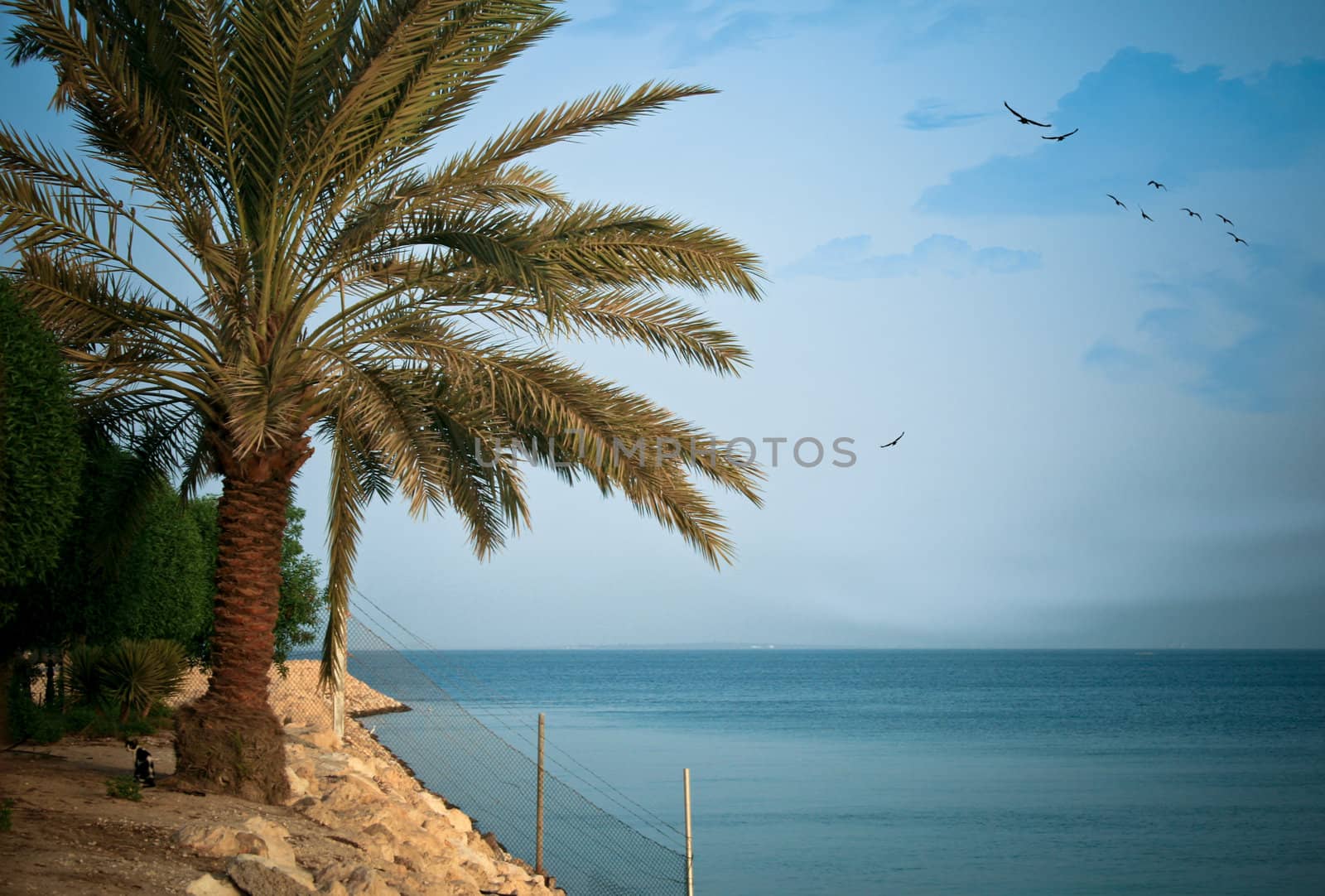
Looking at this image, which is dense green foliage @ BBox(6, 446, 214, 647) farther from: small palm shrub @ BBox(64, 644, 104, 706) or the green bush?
the green bush

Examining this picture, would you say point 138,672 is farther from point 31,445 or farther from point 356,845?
point 356,845

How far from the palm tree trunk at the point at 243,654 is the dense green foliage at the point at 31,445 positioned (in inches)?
44.0

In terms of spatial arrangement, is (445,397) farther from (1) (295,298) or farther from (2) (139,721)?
(2) (139,721)

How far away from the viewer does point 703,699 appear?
67562 millimetres

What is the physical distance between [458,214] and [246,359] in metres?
1.85

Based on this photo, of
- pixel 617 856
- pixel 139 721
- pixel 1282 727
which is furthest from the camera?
pixel 1282 727

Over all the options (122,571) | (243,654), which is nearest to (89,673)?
(122,571)

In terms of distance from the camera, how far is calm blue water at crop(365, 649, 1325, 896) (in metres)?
16.2

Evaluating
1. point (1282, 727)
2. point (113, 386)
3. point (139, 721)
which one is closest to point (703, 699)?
point (1282, 727)

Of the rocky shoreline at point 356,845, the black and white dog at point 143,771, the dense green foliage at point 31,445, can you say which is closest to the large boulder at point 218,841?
the rocky shoreline at point 356,845

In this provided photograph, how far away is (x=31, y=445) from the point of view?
24.9 feet

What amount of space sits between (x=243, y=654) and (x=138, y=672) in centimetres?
318

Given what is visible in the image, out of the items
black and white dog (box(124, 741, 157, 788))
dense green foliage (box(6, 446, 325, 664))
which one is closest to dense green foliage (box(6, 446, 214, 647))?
dense green foliage (box(6, 446, 325, 664))

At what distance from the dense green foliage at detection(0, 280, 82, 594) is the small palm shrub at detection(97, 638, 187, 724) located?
3.03m
